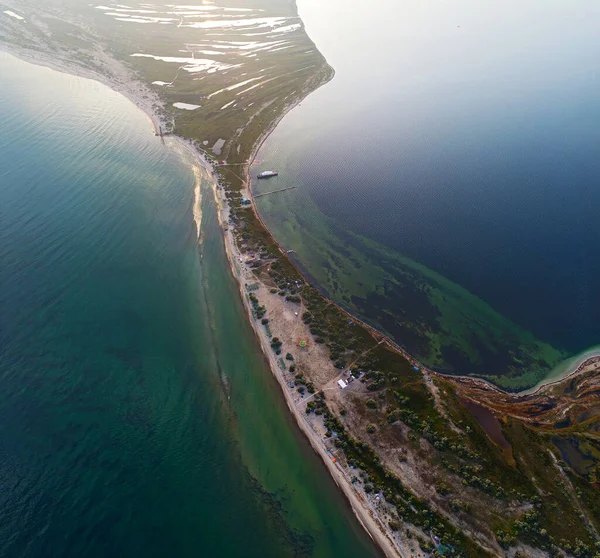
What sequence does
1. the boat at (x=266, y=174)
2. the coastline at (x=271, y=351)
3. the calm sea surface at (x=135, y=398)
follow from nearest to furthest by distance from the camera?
the calm sea surface at (x=135, y=398) < the coastline at (x=271, y=351) < the boat at (x=266, y=174)

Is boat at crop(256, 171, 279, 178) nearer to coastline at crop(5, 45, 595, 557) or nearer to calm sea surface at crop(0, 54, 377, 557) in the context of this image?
coastline at crop(5, 45, 595, 557)

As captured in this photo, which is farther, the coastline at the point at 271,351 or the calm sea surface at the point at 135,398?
the coastline at the point at 271,351

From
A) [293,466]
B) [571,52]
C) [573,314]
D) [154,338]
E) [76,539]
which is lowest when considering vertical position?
[76,539]

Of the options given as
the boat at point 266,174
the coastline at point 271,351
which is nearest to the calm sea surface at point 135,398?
the coastline at point 271,351

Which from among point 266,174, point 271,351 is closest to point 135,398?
point 271,351

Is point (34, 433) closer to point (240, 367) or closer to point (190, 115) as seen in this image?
point (240, 367)

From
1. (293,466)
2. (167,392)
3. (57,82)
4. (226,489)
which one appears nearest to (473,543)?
(293,466)

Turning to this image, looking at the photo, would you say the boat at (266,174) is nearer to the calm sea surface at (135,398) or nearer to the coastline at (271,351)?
the coastline at (271,351)

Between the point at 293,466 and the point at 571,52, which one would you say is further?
the point at 571,52

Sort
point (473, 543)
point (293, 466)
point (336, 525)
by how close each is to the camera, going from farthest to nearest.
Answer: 1. point (293, 466)
2. point (336, 525)
3. point (473, 543)
